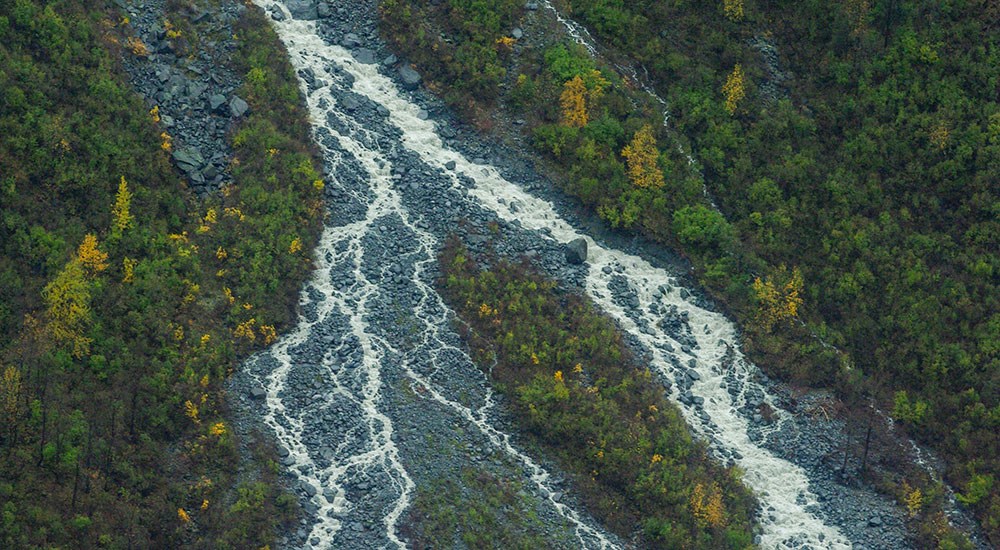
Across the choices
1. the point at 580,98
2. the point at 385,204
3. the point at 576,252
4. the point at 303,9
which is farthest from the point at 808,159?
the point at 303,9

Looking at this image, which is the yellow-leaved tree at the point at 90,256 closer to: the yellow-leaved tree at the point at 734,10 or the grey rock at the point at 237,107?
the grey rock at the point at 237,107

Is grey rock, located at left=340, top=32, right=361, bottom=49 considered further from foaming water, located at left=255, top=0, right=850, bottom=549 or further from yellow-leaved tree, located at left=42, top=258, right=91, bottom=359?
yellow-leaved tree, located at left=42, top=258, right=91, bottom=359

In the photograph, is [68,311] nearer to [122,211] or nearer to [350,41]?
[122,211]

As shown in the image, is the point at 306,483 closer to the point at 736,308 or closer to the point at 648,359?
the point at 648,359

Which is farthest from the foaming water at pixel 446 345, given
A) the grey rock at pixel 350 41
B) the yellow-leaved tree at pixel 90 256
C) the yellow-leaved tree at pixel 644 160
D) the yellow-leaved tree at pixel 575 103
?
the yellow-leaved tree at pixel 90 256

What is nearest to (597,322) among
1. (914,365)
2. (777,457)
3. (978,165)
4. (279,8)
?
(777,457)

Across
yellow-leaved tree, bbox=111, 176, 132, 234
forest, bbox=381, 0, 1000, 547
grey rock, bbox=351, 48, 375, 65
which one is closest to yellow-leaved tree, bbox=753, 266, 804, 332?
forest, bbox=381, 0, 1000, 547
